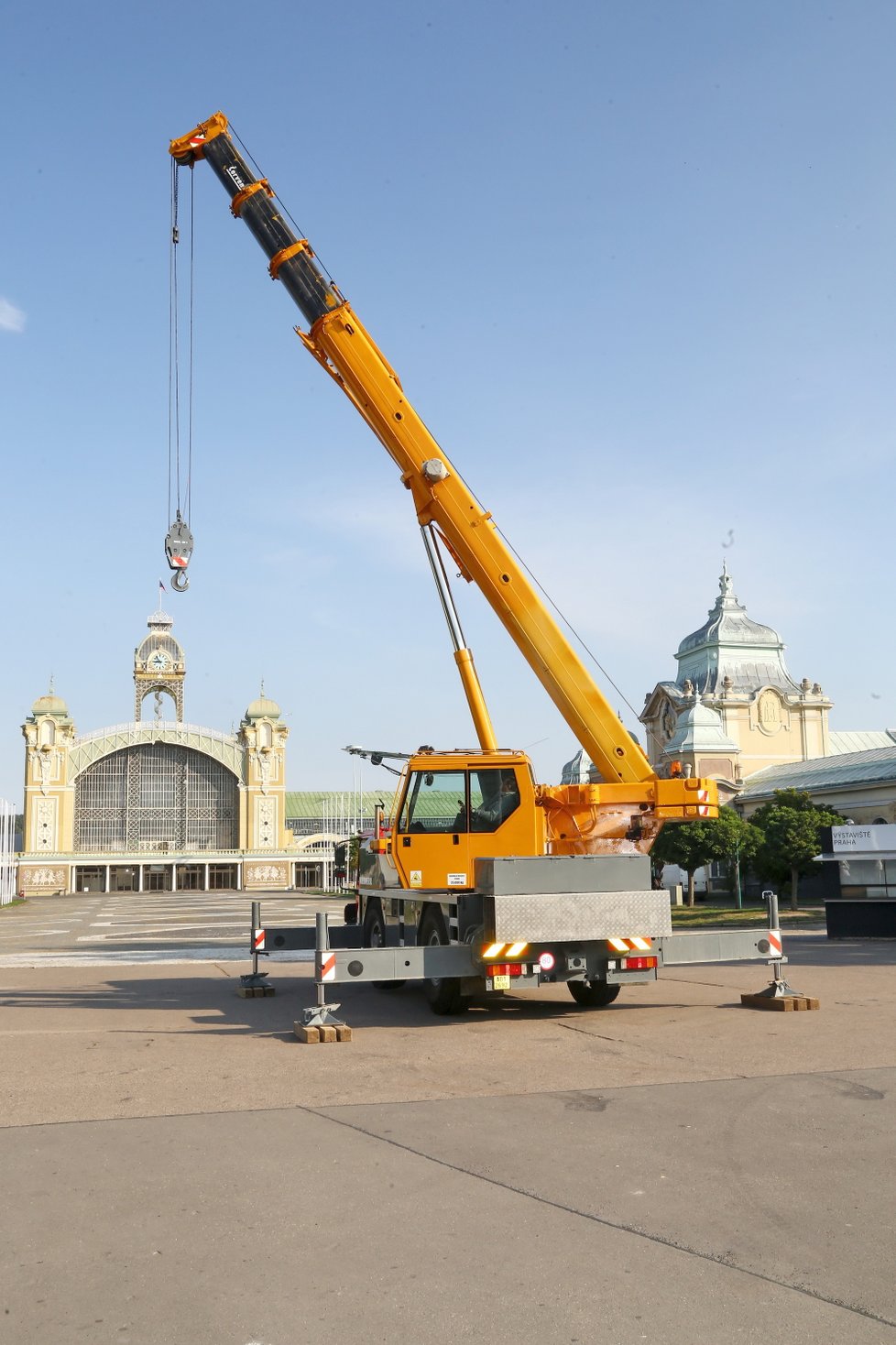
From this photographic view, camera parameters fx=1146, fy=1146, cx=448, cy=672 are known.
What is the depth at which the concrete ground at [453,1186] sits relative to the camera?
16.0 ft

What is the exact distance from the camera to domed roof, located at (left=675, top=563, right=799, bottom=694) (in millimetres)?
82125

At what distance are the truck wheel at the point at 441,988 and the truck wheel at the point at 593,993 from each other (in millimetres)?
1594

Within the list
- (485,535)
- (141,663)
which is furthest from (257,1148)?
(141,663)

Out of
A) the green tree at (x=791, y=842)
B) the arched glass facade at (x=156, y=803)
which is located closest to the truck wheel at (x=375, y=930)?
the green tree at (x=791, y=842)

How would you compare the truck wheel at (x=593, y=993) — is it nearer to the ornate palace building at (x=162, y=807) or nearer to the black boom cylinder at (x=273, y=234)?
the black boom cylinder at (x=273, y=234)

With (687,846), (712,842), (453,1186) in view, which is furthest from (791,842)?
(453,1186)

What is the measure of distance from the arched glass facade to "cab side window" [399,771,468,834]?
111311 millimetres

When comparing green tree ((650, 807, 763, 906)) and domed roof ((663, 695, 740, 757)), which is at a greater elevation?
domed roof ((663, 695, 740, 757))

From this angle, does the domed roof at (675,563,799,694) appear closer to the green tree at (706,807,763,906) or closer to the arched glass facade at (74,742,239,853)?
the green tree at (706,807,763,906)

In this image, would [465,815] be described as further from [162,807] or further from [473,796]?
[162,807]

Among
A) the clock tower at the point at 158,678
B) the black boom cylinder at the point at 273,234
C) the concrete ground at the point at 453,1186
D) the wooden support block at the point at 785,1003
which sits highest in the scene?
the clock tower at the point at 158,678

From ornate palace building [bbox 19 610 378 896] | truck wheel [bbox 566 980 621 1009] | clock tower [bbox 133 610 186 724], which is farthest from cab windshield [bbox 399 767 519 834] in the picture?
clock tower [bbox 133 610 186 724]

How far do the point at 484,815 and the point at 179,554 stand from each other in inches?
356

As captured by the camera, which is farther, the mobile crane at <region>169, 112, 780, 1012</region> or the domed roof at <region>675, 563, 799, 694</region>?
the domed roof at <region>675, 563, 799, 694</region>
